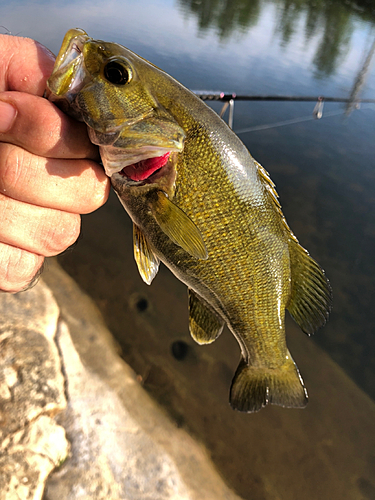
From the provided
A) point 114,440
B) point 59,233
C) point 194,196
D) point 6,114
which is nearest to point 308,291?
point 194,196

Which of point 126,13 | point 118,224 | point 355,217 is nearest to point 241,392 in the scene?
point 118,224

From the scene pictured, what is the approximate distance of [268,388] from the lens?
1.85 m

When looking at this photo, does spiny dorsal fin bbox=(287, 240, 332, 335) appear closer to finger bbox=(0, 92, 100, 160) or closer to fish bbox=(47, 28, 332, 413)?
fish bbox=(47, 28, 332, 413)

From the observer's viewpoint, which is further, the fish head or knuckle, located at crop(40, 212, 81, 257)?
knuckle, located at crop(40, 212, 81, 257)

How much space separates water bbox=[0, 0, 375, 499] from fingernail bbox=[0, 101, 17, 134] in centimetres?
276

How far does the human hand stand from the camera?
114cm

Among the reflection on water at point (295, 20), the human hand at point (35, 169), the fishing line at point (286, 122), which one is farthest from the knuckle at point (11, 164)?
the reflection on water at point (295, 20)

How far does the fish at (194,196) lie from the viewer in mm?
1187

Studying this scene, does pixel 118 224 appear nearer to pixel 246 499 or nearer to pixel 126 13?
pixel 246 499

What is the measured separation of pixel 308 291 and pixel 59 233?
130 cm

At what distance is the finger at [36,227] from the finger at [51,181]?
40mm

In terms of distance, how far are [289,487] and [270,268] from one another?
2.44 m

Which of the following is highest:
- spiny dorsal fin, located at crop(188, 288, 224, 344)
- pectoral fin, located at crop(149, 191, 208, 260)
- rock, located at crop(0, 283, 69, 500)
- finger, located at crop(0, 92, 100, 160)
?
finger, located at crop(0, 92, 100, 160)

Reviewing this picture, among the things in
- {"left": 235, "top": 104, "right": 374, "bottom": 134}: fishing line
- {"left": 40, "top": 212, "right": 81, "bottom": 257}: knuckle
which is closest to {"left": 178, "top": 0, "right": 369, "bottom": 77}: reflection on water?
{"left": 235, "top": 104, "right": 374, "bottom": 134}: fishing line
